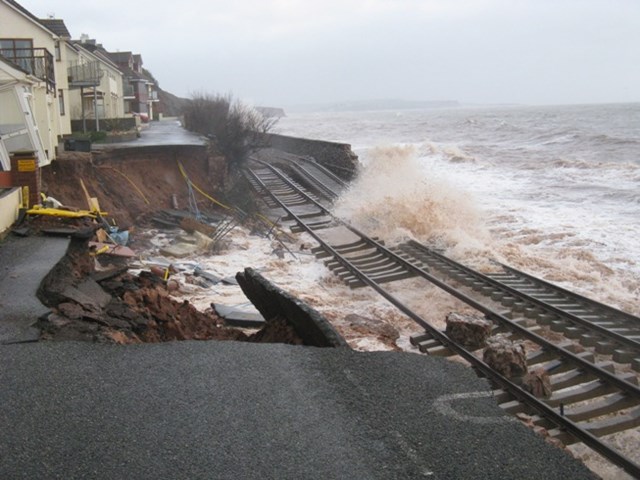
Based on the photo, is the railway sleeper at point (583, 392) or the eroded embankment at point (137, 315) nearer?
the railway sleeper at point (583, 392)

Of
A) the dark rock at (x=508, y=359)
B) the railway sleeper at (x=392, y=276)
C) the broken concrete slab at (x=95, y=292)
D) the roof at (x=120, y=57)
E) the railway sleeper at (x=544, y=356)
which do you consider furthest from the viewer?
the roof at (x=120, y=57)

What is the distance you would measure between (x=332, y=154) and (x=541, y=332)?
24249mm

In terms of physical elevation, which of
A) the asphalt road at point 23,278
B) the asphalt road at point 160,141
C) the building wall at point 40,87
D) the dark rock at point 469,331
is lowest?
the dark rock at point 469,331

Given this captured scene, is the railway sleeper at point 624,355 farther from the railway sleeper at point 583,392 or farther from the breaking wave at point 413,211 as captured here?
the breaking wave at point 413,211

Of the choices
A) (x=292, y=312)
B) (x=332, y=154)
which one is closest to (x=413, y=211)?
(x=292, y=312)

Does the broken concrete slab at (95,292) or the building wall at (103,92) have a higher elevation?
the building wall at (103,92)

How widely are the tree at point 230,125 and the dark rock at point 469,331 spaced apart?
20.9 m

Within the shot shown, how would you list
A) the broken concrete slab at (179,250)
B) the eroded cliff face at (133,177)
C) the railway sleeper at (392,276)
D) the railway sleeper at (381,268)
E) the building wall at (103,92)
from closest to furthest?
the railway sleeper at (392,276) < the railway sleeper at (381,268) < the broken concrete slab at (179,250) < the eroded cliff face at (133,177) < the building wall at (103,92)

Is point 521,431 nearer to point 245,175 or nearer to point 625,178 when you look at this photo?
point 245,175

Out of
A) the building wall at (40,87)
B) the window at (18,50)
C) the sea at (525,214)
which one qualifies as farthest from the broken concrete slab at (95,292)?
the window at (18,50)

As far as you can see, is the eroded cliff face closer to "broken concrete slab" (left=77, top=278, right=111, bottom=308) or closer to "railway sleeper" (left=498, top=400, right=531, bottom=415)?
"broken concrete slab" (left=77, top=278, right=111, bottom=308)

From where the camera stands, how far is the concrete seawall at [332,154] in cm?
3194

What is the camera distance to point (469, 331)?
33.2 ft

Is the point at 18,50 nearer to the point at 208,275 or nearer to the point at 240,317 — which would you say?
the point at 208,275
